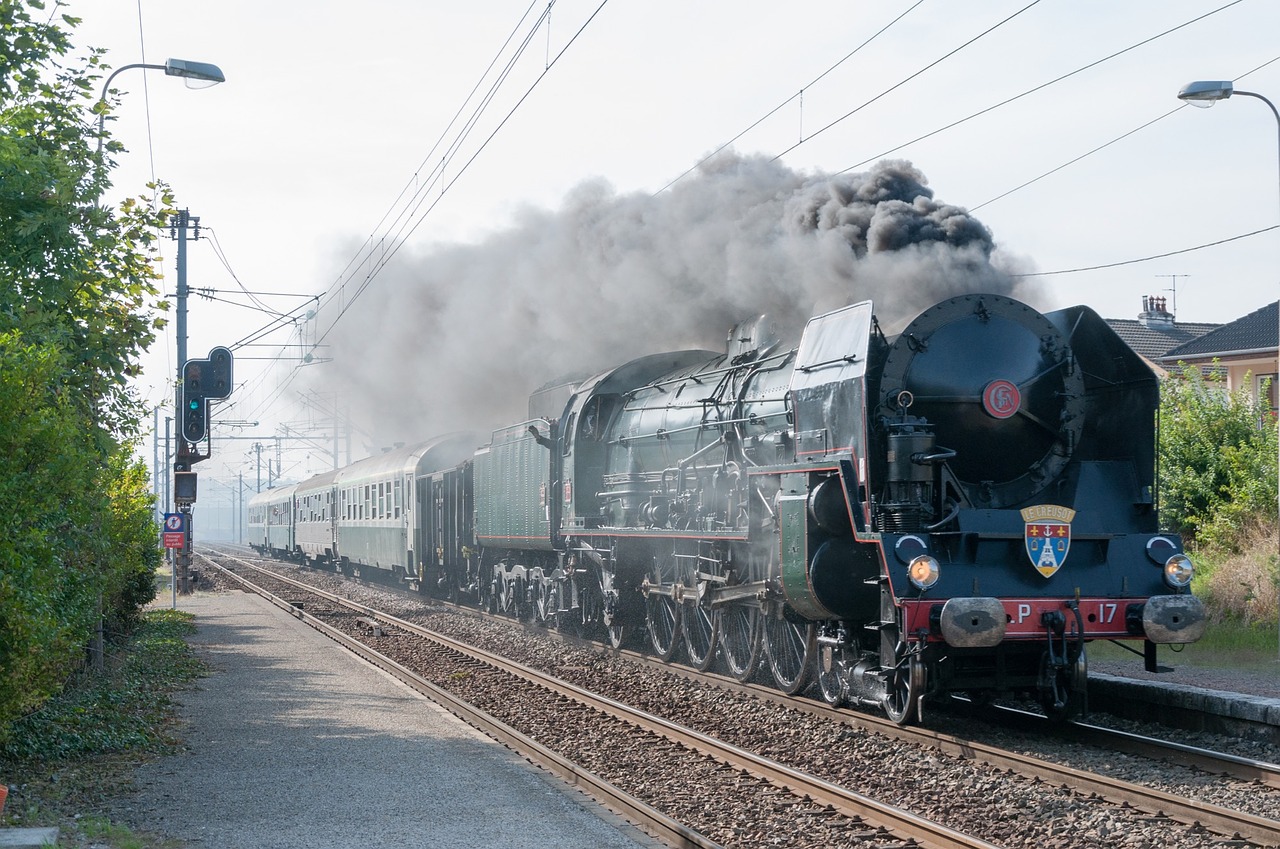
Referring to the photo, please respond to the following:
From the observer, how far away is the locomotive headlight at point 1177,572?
9188mm

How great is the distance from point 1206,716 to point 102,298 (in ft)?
Answer: 34.0

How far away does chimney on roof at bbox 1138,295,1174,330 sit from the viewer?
45.9m

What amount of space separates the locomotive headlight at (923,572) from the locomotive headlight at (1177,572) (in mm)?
1868

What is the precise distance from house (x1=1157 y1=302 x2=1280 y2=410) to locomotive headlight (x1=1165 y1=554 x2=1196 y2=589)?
27.8 metres

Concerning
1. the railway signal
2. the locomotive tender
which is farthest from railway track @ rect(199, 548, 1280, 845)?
the railway signal

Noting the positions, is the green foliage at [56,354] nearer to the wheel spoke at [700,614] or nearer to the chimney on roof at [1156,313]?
the wheel spoke at [700,614]

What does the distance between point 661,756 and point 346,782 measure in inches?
86.8

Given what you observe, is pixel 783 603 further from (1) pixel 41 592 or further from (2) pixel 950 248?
(1) pixel 41 592

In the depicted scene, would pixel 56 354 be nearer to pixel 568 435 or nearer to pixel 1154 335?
pixel 568 435

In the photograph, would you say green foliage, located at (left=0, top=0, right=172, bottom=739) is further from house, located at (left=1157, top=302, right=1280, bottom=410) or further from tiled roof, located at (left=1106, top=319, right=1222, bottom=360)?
tiled roof, located at (left=1106, top=319, right=1222, bottom=360)

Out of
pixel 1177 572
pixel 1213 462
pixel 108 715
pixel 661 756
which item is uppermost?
pixel 1213 462

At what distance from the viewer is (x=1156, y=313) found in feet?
151

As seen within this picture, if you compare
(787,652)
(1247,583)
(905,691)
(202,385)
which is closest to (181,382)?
(202,385)

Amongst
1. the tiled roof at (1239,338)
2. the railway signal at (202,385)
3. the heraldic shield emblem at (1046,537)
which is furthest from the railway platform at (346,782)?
the tiled roof at (1239,338)
